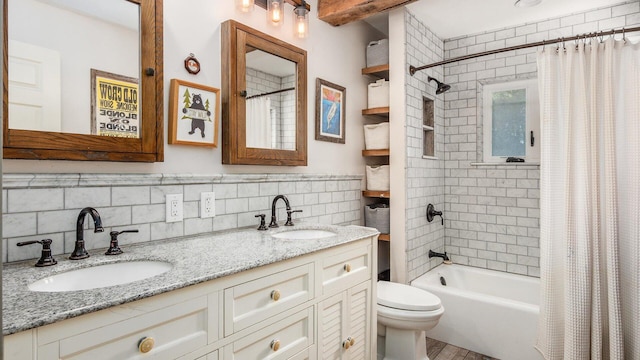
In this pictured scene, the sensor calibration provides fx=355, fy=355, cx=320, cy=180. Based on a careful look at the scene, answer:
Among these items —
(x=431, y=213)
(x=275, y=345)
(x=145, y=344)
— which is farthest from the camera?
(x=431, y=213)

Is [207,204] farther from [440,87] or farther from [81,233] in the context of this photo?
[440,87]

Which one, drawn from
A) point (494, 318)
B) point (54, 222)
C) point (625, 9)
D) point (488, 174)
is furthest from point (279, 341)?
point (625, 9)

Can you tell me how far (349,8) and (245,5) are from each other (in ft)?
2.78

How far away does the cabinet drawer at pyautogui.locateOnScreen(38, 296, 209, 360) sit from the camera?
927 mm

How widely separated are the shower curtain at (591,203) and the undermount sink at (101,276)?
2299mm

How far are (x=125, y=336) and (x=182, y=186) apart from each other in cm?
87

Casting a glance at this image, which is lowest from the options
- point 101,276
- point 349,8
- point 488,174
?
point 101,276

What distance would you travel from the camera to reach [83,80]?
1.44 m

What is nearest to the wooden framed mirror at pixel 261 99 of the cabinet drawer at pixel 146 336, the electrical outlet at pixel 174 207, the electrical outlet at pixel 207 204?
the electrical outlet at pixel 207 204

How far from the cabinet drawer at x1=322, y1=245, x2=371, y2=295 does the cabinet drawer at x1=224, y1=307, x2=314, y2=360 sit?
180 mm

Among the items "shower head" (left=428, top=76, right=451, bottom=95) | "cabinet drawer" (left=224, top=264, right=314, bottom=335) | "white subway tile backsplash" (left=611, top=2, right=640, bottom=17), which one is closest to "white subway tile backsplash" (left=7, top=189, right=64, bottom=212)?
"cabinet drawer" (left=224, top=264, right=314, bottom=335)

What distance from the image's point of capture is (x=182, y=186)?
1.77m

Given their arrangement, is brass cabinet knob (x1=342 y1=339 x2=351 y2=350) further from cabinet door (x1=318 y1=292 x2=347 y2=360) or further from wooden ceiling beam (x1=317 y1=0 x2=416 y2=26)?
wooden ceiling beam (x1=317 y1=0 x2=416 y2=26)

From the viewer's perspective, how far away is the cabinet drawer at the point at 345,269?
1.73 metres
